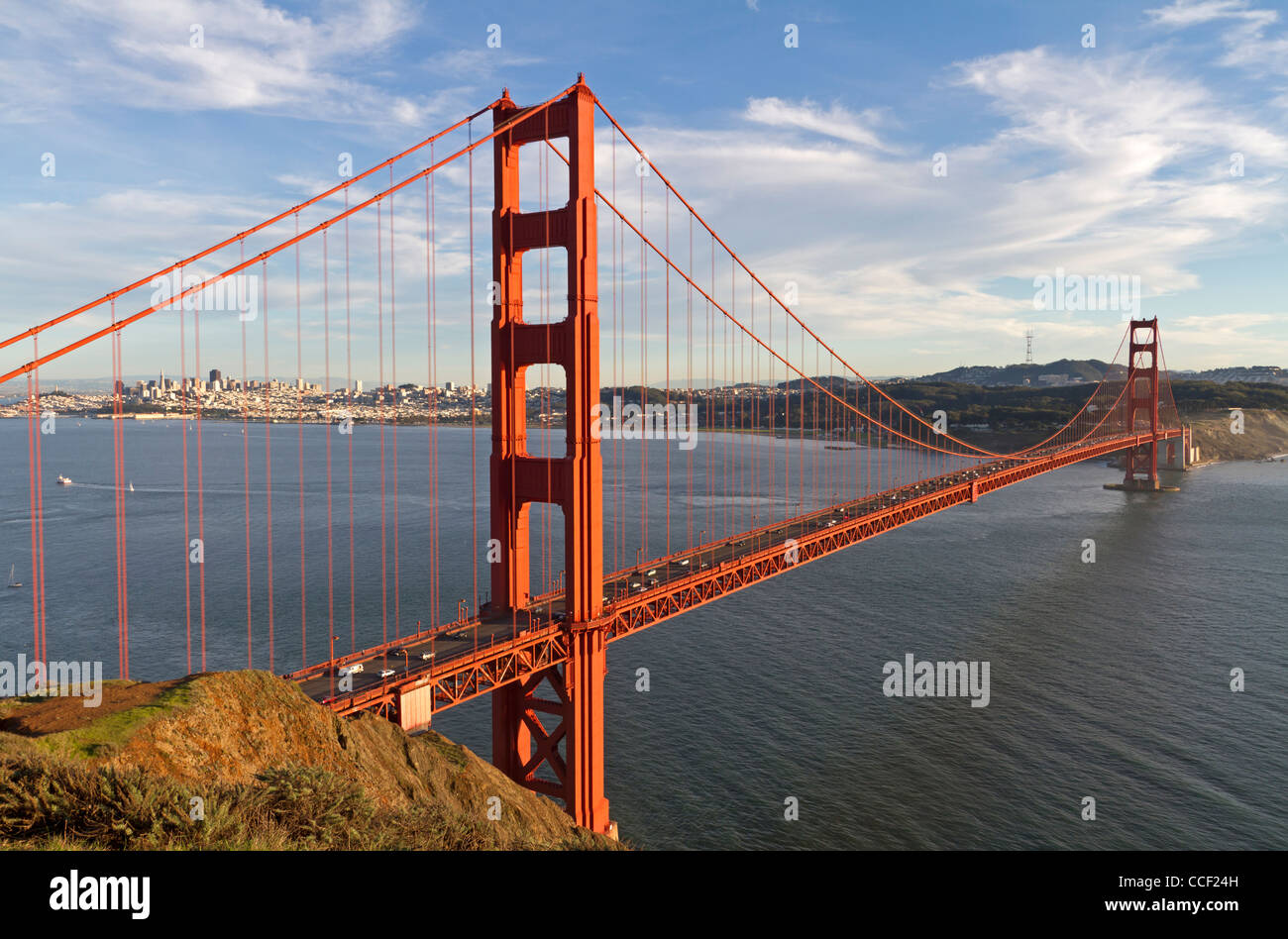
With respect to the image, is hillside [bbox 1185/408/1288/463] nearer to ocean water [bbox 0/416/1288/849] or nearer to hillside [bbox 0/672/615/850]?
ocean water [bbox 0/416/1288/849]

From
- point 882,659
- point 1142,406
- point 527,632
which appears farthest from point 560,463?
point 1142,406

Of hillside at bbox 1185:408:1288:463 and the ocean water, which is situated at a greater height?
hillside at bbox 1185:408:1288:463

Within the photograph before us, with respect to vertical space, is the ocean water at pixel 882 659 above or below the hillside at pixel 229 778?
below

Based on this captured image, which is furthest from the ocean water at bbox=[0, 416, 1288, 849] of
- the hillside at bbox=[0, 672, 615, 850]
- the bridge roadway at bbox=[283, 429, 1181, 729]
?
the hillside at bbox=[0, 672, 615, 850]

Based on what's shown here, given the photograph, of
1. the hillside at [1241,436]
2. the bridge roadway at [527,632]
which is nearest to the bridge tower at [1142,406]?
the hillside at [1241,436]

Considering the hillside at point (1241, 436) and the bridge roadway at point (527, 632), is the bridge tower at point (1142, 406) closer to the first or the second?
the hillside at point (1241, 436)
